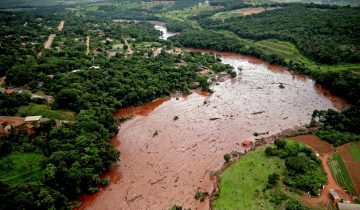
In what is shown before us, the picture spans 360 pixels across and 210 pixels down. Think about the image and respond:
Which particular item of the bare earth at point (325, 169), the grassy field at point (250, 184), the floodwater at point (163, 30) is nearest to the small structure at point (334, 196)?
the bare earth at point (325, 169)

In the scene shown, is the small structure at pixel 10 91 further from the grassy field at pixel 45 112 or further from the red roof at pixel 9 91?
the grassy field at pixel 45 112

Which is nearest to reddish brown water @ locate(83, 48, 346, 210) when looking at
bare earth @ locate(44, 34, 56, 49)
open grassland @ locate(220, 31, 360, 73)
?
open grassland @ locate(220, 31, 360, 73)

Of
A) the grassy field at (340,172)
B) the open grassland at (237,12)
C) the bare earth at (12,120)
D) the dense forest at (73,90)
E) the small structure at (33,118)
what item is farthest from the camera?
the open grassland at (237,12)

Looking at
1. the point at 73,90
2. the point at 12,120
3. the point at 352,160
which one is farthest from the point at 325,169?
the point at 12,120

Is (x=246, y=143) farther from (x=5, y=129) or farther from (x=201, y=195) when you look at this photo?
(x=5, y=129)

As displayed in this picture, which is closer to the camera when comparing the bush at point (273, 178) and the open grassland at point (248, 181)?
the open grassland at point (248, 181)

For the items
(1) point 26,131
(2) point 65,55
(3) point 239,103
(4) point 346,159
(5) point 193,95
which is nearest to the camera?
(4) point 346,159

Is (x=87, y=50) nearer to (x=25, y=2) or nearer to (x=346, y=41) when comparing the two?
(x=346, y=41)

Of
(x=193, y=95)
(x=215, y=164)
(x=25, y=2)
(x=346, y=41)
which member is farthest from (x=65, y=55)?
(x=25, y=2)
